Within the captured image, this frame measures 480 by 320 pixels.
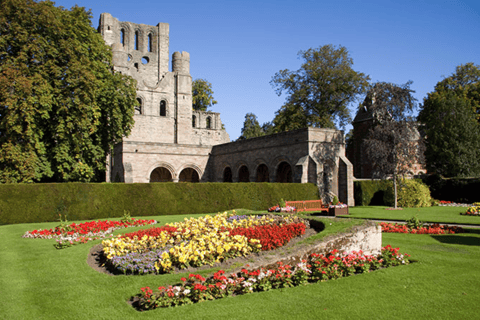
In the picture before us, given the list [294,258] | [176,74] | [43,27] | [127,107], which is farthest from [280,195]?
[176,74]

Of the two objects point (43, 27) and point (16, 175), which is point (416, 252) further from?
point (43, 27)

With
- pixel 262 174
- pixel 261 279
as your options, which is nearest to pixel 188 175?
pixel 262 174

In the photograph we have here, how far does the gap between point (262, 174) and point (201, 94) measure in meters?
21.8

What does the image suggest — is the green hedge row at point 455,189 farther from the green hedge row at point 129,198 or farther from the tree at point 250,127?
the tree at point 250,127

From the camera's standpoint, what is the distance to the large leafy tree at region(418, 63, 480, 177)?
32.2 m

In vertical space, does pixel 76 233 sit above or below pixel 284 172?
below

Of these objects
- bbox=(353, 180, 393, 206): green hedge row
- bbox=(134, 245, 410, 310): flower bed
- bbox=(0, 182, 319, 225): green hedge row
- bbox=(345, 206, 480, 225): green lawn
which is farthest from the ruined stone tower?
bbox=(134, 245, 410, 310): flower bed

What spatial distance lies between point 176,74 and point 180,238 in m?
32.2

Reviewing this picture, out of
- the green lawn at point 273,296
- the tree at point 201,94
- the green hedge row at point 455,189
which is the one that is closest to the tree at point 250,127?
the tree at point 201,94

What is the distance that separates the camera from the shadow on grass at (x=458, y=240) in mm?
9469

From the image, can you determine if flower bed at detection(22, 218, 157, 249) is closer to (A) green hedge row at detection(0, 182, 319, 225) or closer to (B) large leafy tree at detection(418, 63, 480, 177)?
(A) green hedge row at detection(0, 182, 319, 225)

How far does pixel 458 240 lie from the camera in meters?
9.92

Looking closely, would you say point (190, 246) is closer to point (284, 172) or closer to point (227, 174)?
point (284, 172)

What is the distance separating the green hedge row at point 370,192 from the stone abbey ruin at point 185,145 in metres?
0.93
